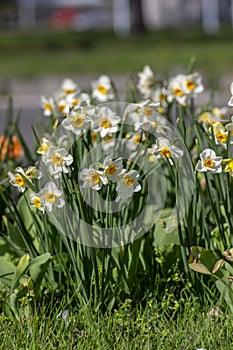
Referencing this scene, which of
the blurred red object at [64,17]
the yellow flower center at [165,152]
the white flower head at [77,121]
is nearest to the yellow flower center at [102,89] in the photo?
the white flower head at [77,121]

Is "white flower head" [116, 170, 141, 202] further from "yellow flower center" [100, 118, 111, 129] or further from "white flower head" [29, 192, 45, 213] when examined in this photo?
"yellow flower center" [100, 118, 111, 129]

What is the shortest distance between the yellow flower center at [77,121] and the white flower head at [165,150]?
0.87ft

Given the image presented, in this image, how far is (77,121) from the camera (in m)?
2.76

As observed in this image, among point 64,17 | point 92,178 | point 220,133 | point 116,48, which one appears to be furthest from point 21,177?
point 64,17

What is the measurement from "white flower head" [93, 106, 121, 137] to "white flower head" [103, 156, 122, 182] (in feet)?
1.43

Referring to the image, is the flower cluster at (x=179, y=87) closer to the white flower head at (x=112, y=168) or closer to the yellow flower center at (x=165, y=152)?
the yellow flower center at (x=165, y=152)

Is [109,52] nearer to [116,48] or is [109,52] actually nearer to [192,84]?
[116,48]

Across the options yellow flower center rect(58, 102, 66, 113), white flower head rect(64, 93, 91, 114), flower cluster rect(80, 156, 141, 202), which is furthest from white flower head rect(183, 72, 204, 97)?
flower cluster rect(80, 156, 141, 202)

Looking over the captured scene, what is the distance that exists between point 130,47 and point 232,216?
15.5 meters

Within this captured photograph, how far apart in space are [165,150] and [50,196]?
42 cm

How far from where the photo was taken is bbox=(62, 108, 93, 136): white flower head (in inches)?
108

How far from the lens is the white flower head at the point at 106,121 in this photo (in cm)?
298

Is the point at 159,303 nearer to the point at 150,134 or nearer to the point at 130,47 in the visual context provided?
the point at 150,134

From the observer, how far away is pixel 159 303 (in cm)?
269
